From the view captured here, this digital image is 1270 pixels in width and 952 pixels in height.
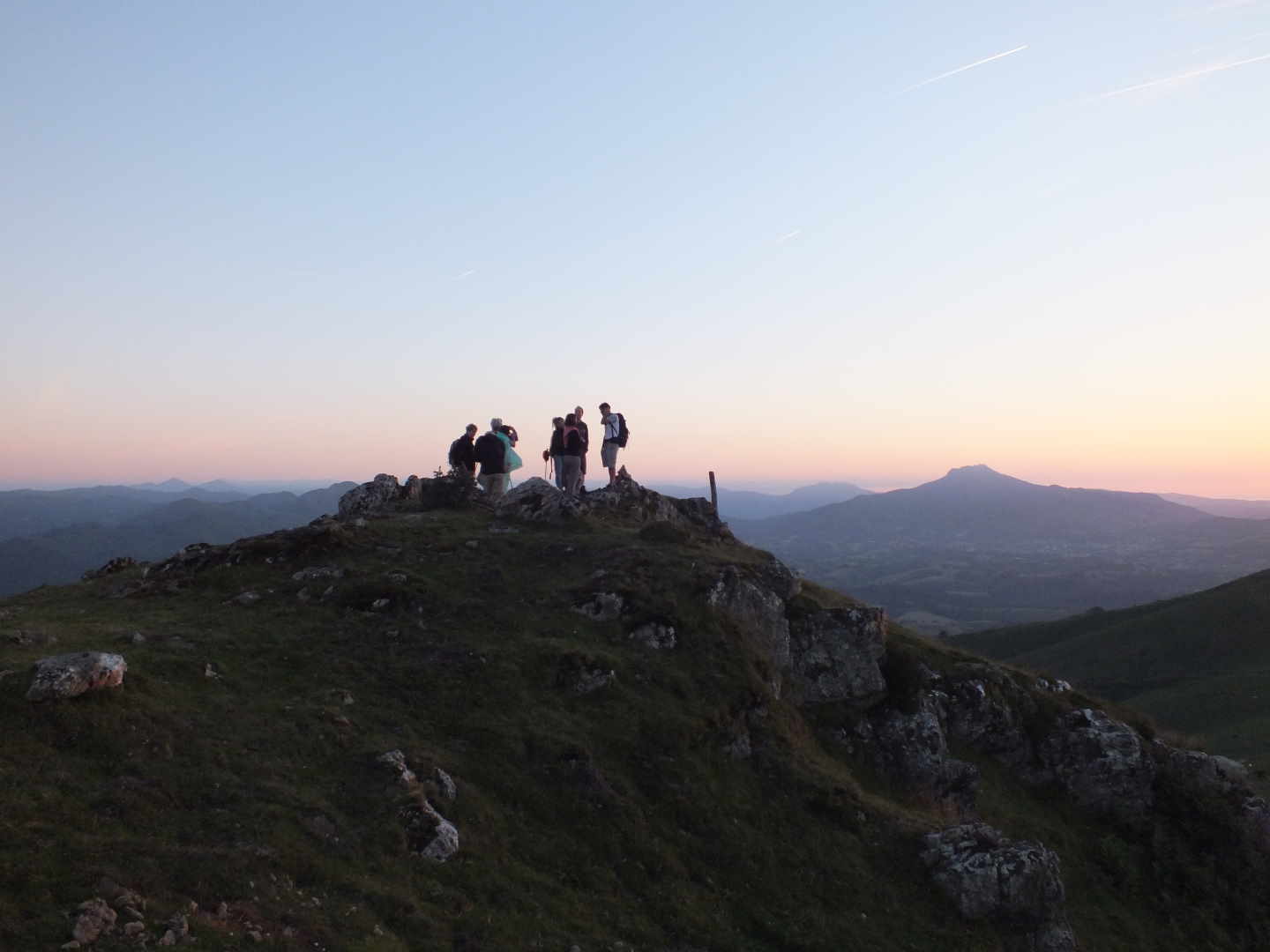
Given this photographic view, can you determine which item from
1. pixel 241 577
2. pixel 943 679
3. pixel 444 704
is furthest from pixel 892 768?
pixel 241 577

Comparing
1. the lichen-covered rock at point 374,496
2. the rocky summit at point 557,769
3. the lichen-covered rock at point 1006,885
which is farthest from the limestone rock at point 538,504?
the lichen-covered rock at point 1006,885

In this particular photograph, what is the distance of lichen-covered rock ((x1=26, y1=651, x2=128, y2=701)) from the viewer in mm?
16359

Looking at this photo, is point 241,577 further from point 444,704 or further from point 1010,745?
point 1010,745

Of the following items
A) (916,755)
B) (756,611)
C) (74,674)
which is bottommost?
(916,755)

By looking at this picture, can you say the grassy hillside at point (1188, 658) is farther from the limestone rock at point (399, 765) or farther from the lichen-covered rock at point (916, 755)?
the limestone rock at point (399, 765)

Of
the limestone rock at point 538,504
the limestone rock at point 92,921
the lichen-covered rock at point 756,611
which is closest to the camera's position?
the limestone rock at point 92,921

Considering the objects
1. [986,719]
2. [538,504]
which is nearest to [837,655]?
[986,719]

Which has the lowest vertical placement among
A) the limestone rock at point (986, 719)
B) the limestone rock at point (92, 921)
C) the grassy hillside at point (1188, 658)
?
the grassy hillside at point (1188, 658)

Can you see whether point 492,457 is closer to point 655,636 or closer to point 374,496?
point 374,496

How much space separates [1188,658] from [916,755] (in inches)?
2752

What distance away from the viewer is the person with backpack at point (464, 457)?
40.2 meters

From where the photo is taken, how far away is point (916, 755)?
27.8 m

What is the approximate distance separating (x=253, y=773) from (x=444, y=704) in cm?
599

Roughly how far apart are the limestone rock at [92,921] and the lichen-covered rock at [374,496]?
97.1 ft
